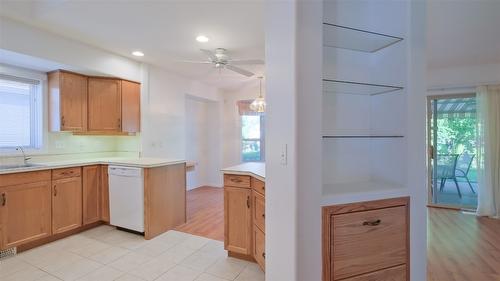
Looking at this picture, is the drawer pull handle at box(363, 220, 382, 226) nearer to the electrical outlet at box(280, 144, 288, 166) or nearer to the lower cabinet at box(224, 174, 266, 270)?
the electrical outlet at box(280, 144, 288, 166)

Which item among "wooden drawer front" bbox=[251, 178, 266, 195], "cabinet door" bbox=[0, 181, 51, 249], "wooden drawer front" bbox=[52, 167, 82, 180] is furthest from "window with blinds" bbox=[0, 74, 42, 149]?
"wooden drawer front" bbox=[251, 178, 266, 195]

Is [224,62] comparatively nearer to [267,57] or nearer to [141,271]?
[267,57]

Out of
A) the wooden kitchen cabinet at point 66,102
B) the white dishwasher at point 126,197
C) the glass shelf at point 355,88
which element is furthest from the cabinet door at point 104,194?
the glass shelf at point 355,88

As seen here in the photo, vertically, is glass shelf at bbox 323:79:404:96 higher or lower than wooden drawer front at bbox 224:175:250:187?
higher

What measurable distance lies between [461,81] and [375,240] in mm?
4034

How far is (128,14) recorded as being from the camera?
7.95 feet

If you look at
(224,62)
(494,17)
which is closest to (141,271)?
(224,62)

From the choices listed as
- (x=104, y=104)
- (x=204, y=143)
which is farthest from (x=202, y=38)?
(x=204, y=143)

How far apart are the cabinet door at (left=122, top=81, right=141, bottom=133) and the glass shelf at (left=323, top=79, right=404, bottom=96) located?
10.8ft

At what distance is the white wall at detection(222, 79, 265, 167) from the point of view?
6.03m

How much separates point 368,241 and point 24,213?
3.35m

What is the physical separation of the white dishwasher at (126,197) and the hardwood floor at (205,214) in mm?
598

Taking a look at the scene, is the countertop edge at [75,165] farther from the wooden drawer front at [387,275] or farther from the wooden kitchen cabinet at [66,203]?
the wooden drawer front at [387,275]

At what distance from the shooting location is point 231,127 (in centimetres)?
611
